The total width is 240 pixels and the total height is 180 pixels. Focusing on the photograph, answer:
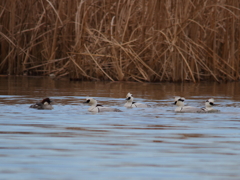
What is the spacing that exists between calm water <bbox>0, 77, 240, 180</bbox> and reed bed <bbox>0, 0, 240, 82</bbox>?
4.02 metres

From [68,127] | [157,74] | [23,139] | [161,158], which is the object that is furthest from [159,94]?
[161,158]

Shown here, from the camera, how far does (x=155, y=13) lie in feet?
52.2

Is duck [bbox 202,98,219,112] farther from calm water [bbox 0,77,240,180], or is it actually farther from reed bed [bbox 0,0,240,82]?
reed bed [bbox 0,0,240,82]

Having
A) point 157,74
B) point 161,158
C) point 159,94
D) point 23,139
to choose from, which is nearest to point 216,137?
point 161,158

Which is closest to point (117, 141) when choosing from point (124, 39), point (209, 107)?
point (209, 107)

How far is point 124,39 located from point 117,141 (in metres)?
10.1

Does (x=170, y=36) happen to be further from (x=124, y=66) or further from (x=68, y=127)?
(x=68, y=127)

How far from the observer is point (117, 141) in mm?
6359

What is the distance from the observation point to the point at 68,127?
756 cm

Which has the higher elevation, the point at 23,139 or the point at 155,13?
the point at 155,13

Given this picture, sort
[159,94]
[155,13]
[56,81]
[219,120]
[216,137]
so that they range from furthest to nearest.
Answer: [56,81]
[155,13]
[159,94]
[219,120]
[216,137]

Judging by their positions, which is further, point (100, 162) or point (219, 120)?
point (219, 120)

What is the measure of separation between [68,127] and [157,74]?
346 inches

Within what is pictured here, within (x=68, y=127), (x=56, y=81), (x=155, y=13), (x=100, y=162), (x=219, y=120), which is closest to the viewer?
(x=100, y=162)
